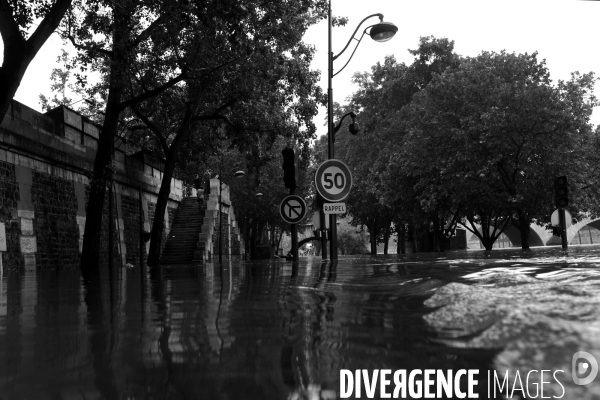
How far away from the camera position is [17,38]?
927 centimetres

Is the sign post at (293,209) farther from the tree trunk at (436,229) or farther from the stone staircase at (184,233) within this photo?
the tree trunk at (436,229)

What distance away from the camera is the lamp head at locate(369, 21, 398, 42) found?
1430cm

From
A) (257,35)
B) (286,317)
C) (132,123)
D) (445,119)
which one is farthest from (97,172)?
(445,119)

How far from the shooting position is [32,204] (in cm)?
1577

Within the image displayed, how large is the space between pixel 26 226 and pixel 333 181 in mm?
9144

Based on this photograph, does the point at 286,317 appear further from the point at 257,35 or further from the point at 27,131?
the point at 27,131

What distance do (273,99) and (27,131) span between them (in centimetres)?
766

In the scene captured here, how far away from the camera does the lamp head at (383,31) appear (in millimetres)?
14297

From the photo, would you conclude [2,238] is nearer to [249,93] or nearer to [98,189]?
[98,189]

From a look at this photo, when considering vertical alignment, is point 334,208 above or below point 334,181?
below

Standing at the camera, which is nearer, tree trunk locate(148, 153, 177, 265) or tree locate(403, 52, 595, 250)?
tree trunk locate(148, 153, 177, 265)

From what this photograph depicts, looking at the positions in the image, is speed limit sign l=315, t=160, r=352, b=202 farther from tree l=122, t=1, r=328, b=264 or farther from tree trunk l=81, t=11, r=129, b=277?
tree trunk l=81, t=11, r=129, b=277

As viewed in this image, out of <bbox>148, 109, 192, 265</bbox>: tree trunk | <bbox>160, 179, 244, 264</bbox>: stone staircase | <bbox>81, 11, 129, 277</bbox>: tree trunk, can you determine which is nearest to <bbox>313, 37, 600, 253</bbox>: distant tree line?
<bbox>160, 179, 244, 264</bbox>: stone staircase

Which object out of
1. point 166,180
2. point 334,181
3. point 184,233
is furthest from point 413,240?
point 334,181
